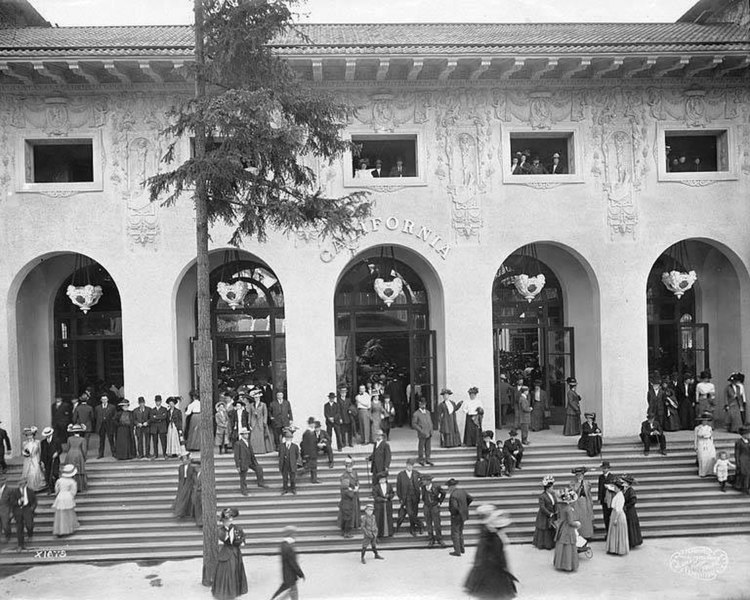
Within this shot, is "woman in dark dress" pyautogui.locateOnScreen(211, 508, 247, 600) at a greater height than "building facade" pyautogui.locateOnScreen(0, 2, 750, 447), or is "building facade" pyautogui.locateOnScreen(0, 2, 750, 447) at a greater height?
"building facade" pyautogui.locateOnScreen(0, 2, 750, 447)

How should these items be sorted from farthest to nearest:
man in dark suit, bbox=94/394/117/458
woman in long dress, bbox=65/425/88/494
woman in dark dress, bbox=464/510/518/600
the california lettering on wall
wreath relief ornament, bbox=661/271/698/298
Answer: wreath relief ornament, bbox=661/271/698/298, the california lettering on wall, man in dark suit, bbox=94/394/117/458, woman in long dress, bbox=65/425/88/494, woman in dark dress, bbox=464/510/518/600

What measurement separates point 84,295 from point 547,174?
12468 millimetres

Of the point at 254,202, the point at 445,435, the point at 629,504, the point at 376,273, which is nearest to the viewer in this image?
the point at 254,202

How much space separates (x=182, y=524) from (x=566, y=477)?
850 cm

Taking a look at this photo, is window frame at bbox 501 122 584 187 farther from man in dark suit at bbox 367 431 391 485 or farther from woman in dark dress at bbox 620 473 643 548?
woman in dark dress at bbox 620 473 643 548

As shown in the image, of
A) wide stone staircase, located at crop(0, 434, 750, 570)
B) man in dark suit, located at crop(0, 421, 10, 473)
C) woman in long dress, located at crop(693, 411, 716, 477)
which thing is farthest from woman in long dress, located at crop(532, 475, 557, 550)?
man in dark suit, located at crop(0, 421, 10, 473)

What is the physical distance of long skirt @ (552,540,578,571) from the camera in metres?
11.9

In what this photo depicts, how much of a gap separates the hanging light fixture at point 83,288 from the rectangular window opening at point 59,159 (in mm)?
2191

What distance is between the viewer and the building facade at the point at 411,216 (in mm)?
16562

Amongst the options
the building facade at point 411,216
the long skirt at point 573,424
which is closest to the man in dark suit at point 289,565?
the building facade at point 411,216

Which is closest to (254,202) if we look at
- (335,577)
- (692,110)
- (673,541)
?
(335,577)

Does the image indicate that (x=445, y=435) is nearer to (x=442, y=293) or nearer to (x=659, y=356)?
(x=442, y=293)

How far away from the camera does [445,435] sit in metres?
16.4

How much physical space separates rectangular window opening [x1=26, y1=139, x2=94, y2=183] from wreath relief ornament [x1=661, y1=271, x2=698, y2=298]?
15642 mm
